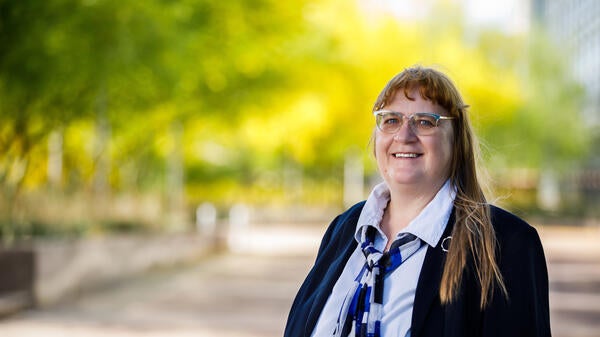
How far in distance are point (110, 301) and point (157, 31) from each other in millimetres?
4102

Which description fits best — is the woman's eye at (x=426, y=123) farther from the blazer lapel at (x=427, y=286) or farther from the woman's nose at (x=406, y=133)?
the blazer lapel at (x=427, y=286)

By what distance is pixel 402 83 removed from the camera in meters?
2.94

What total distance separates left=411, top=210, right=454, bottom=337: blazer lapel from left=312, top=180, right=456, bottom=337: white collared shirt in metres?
0.04

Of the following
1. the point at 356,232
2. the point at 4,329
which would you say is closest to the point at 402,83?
the point at 356,232

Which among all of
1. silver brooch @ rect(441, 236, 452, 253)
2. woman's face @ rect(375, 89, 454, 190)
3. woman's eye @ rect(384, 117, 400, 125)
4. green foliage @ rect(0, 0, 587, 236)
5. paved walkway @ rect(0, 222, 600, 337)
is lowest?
paved walkway @ rect(0, 222, 600, 337)

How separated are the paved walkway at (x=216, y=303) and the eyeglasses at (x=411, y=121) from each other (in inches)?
278

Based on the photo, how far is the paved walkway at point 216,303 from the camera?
10.3 meters

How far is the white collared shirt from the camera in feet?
9.11

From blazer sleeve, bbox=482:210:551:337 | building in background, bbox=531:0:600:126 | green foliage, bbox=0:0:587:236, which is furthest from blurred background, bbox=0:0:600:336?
building in background, bbox=531:0:600:126

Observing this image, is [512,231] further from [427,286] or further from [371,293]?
[371,293]

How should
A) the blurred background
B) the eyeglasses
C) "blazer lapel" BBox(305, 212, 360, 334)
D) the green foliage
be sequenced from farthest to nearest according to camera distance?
the green foliage
the blurred background
"blazer lapel" BBox(305, 212, 360, 334)
the eyeglasses

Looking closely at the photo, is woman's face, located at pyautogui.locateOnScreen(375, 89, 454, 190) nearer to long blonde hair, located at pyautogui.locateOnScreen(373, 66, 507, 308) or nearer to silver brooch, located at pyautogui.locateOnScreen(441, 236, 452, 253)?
long blonde hair, located at pyautogui.locateOnScreen(373, 66, 507, 308)

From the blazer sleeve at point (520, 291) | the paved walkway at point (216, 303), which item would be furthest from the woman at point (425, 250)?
the paved walkway at point (216, 303)

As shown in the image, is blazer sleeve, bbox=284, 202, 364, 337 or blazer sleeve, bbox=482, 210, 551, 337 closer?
blazer sleeve, bbox=482, 210, 551, 337
